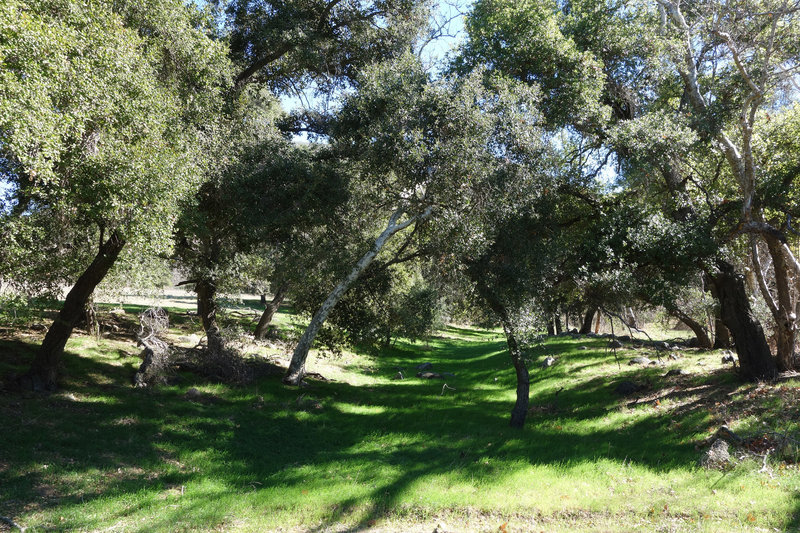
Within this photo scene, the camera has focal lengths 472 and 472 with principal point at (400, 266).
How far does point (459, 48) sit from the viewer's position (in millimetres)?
16891

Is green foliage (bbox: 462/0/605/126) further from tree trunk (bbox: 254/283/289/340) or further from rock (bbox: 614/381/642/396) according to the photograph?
tree trunk (bbox: 254/283/289/340)

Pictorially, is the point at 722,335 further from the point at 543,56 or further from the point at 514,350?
the point at 543,56

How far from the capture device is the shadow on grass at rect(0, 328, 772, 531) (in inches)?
340

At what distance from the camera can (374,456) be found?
38.4 feet

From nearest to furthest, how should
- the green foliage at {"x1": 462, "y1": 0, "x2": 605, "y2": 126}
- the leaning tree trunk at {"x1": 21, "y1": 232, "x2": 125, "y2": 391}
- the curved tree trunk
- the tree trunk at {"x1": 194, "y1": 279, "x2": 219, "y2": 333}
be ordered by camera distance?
1. the leaning tree trunk at {"x1": 21, "y1": 232, "x2": 125, "y2": 391}
2. the green foliage at {"x1": 462, "y1": 0, "x2": 605, "y2": 126}
3. the tree trunk at {"x1": 194, "y1": 279, "x2": 219, "y2": 333}
4. the curved tree trunk

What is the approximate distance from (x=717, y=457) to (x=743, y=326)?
6621mm

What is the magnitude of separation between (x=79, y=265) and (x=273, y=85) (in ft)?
35.4

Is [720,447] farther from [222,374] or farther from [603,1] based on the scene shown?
[222,374]

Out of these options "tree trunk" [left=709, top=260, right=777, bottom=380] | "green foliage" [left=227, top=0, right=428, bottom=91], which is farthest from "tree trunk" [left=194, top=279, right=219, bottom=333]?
"tree trunk" [left=709, top=260, right=777, bottom=380]

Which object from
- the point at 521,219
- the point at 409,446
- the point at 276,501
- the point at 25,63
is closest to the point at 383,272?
the point at 521,219

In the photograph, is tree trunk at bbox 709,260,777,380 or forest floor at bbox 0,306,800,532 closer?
forest floor at bbox 0,306,800,532

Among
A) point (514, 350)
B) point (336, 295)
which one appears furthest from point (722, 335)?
point (336, 295)

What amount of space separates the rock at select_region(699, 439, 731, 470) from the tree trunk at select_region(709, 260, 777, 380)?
18.6 ft

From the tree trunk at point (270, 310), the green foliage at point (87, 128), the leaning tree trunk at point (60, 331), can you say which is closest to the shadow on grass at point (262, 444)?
the leaning tree trunk at point (60, 331)
